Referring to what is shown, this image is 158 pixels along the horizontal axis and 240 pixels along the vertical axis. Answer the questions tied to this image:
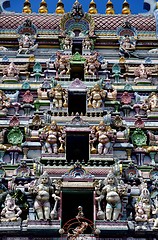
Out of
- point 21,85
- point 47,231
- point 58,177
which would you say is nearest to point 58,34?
point 21,85

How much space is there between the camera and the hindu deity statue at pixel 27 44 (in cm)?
3397

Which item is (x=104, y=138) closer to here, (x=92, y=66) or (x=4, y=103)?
(x=4, y=103)

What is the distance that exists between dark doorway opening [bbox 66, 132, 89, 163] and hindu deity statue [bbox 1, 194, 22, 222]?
4466 millimetres

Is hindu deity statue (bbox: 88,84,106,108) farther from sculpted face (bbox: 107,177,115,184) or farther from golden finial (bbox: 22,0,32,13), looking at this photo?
golden finial (bbox: 22,0,32,13)

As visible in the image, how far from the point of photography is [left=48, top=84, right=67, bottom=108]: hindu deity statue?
89.8 ft

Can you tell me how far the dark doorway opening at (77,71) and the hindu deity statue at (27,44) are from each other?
3.48m

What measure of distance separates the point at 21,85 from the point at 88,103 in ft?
14.0

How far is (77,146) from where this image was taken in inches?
1021

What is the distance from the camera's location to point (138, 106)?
28.0 meters

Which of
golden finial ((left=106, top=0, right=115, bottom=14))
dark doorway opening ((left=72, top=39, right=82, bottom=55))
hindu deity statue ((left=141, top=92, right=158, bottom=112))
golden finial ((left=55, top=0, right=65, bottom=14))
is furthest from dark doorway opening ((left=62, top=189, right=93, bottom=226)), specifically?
golden finial ((left=106, top=0, right=115, bottom=14))

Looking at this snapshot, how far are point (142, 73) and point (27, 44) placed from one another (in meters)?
7.57

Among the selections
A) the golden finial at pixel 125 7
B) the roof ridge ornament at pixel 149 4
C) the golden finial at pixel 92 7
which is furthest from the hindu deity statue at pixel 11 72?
the roof ridge ornament at pixel 149 4

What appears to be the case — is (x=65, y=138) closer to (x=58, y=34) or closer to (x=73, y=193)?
(x=73, y=193)

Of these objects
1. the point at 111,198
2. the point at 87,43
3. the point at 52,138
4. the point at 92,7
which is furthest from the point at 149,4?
the point at 111,198
